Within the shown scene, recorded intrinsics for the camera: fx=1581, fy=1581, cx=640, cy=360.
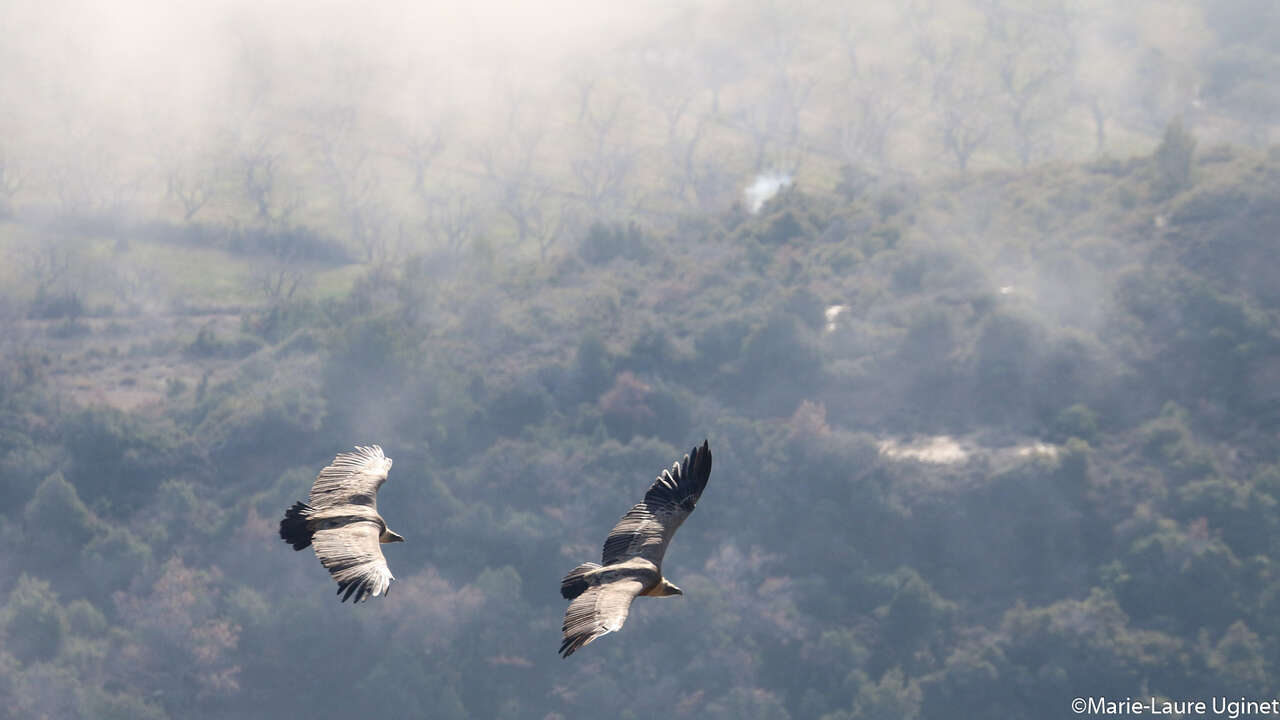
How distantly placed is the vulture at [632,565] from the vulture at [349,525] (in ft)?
11.8

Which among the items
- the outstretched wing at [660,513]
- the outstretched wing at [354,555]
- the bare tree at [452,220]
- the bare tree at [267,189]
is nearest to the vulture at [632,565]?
the outstretched wing at [660,513]

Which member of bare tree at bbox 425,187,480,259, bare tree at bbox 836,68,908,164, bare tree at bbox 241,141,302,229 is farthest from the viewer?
bare tree at bbox 836,68,908,164

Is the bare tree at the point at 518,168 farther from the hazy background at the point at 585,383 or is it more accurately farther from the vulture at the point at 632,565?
the vulture at the point at 632,565

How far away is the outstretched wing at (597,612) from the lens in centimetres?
2653

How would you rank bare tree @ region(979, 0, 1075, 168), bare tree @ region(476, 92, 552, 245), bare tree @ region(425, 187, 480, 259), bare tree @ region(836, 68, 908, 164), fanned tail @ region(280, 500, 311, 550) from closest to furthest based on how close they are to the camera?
fanned tail @ region(280, 500, 311, 550) < bare tree @ region(425, 187, 480, 259) < bare tree @ region(476, 92, 552, 245) < bare tree @ region(836, 68, 908, 164) < bare tree @ region(979, 0, 1075, 168)

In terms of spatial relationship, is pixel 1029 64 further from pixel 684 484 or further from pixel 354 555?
pixel 354 555

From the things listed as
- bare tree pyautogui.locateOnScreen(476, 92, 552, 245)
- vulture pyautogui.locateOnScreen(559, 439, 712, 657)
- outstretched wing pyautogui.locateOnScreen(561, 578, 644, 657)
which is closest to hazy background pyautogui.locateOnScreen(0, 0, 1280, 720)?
bare tree pyautogui.locateOnScreen(476, 92, 552, 245)

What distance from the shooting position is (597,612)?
91.8 ft

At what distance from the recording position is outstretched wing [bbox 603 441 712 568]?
107 ft

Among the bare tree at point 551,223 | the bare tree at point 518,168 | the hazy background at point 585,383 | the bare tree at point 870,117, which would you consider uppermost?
the bare tree at point 870,117

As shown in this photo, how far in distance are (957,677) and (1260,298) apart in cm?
4553

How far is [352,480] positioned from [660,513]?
6.89 meters

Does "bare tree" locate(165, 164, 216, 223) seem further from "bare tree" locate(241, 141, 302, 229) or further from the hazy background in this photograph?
"bare tree" locate(241, 141, 302, 229)

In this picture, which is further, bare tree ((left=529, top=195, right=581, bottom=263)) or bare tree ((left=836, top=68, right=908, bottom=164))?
bare tree ((left=836, top=68, right=908, bottom=164))
